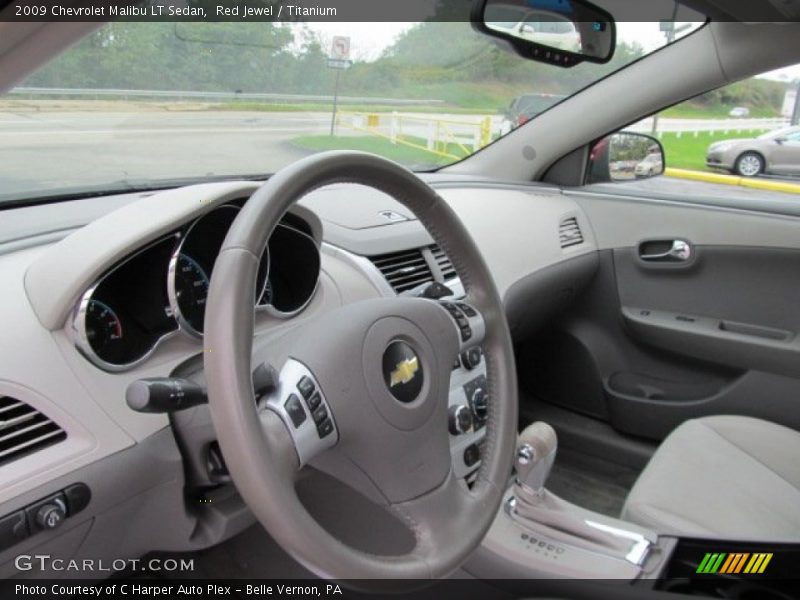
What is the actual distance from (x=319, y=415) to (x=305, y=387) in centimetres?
5

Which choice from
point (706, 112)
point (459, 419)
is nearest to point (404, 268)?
point (459, 419)

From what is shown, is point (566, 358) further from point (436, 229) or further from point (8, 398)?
point (8, 398)

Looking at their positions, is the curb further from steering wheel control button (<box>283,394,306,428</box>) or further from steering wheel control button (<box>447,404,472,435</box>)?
steering wheel control button (<box>283,394,306,428</box>)

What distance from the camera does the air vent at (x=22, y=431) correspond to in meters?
1.22

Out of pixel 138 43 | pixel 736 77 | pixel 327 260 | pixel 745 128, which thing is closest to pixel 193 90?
pixel 138 43

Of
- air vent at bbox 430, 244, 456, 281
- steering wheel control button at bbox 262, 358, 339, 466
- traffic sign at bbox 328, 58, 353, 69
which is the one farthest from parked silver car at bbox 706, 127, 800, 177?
steering wheel control button at bbox 262, 358, 339, 466

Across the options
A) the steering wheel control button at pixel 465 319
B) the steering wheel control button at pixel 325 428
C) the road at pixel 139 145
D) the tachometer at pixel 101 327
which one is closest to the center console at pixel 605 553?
the steering wheel control button at pixel 465 319

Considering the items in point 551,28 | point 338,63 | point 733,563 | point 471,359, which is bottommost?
point 733,563

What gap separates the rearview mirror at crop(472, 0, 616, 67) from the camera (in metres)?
2.03

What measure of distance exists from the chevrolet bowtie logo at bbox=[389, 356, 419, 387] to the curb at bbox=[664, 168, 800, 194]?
2170 mm

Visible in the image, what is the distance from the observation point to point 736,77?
250cm

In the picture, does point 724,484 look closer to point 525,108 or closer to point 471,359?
point 471,359

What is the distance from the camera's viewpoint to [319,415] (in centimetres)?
107

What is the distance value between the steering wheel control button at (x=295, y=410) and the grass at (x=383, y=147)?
3.72ft
